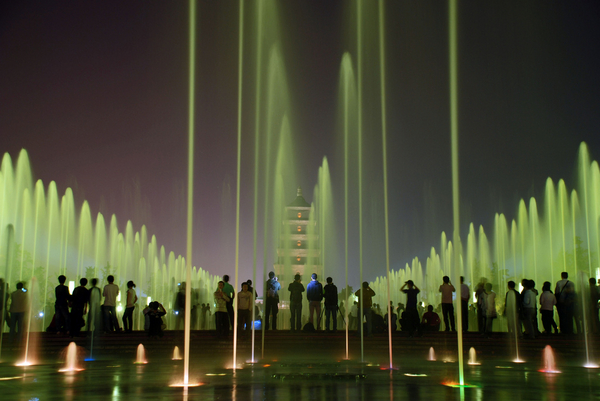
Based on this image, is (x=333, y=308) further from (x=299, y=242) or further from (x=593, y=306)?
(x=299, y=242)

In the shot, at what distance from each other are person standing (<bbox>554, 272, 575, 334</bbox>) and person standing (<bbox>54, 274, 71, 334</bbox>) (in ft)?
39.0

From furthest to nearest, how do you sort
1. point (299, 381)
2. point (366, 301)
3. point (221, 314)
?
point (366, 301) → point (221, 314) → point (299, 381)

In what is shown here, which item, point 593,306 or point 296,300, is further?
point 296,300

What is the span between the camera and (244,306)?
46.7 feet

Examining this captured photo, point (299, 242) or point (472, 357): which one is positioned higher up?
point (299, 242)

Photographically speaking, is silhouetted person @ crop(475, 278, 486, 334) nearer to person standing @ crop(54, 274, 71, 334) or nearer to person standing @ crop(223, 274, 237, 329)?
person standing @ crop(223, 274, 237, 329)

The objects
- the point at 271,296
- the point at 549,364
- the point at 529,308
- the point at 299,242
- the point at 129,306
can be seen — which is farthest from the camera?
the point at 299,242

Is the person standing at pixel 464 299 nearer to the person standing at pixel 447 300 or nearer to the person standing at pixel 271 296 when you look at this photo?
the person standing at pixel 447 300

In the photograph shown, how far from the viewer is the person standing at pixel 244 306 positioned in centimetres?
1419

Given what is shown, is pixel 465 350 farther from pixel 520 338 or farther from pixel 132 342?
pixel 132 342

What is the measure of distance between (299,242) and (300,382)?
8642 cm

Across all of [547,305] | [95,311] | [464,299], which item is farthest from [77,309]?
[547,305]

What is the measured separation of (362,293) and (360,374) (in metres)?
5.69

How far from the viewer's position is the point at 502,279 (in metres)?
38.0
